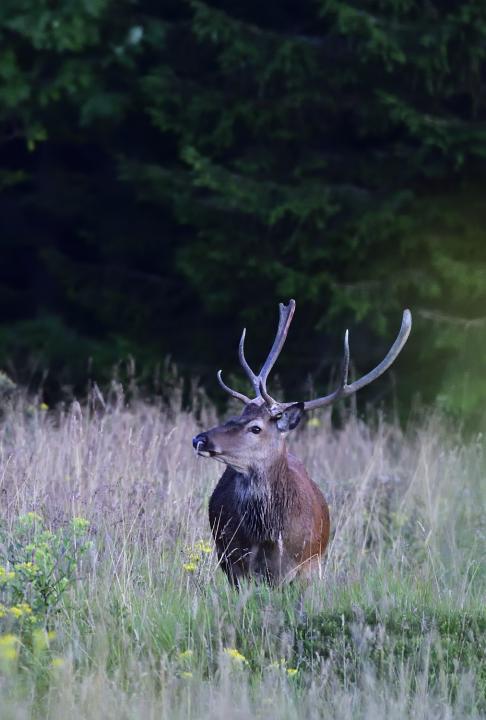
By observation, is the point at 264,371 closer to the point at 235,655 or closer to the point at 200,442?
the point at 200,442

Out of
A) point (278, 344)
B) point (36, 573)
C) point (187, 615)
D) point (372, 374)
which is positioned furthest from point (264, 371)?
point (36, 573)

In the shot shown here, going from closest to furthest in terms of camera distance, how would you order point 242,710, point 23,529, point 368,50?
1. point 242,710
2. point 23,529
3. point 368,50

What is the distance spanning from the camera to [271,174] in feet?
45.8

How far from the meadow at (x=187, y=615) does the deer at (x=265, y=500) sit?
0.49ft

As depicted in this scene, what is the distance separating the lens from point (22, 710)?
4602 millimetres

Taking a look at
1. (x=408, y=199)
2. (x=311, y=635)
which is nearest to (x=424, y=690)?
(x=311, y=635)

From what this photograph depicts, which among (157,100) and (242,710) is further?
(157,100)

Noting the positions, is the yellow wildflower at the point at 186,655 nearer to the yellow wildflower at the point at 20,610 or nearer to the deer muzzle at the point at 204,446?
the yellow wildflower at the point at 20,610

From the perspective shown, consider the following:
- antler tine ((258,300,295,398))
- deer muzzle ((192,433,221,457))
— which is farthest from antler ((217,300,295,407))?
deer muzzle ((192,433,221,457))

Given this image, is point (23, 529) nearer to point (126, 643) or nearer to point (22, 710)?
point (126, 643)

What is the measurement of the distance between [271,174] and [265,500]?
24.8 ft

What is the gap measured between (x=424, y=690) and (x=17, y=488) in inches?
99.4

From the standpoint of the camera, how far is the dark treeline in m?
13.0

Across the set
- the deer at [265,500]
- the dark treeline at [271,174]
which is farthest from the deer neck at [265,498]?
the dark treeline at [271,174]
